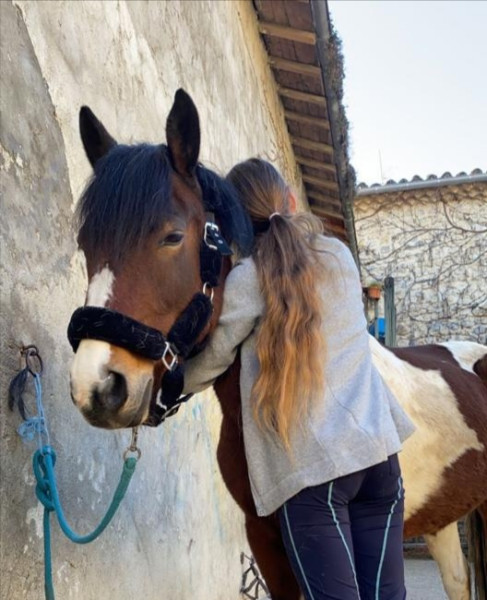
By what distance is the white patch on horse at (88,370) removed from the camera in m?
1.32

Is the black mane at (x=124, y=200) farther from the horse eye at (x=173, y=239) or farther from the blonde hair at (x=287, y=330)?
the blonde hair at (x=287, y=330)

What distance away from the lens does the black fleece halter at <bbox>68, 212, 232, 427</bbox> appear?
4.53ft

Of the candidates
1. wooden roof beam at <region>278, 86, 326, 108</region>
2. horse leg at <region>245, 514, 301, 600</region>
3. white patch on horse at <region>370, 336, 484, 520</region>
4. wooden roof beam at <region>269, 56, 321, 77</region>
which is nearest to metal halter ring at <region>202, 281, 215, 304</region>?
horse leg at <region>245, 514, 301, 600</region>

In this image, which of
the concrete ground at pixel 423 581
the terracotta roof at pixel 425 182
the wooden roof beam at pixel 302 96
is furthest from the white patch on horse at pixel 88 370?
the terracotta roof at pixel 425 182

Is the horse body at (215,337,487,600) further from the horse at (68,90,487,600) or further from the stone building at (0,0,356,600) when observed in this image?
the horse at (68,90,487,600)

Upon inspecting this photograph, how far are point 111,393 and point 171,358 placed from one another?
0.66 feet

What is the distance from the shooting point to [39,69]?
82.9 inches

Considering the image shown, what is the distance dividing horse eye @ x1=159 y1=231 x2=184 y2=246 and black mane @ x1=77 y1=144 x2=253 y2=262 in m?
0.04

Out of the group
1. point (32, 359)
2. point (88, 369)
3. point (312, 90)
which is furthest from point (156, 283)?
point (312, 90)

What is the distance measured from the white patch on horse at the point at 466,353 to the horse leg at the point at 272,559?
6.98 ft

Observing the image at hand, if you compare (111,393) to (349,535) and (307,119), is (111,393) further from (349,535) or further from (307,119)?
(307,119)

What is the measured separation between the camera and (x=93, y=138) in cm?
186

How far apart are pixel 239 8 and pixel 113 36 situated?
337 cm

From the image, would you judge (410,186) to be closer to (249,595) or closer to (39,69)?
(249,595)
